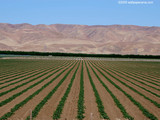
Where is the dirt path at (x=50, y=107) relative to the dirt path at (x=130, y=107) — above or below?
below

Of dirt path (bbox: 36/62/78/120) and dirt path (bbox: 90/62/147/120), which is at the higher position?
dirt path (bbox: 90/62/147/120)

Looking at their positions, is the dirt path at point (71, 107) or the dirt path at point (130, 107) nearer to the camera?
the dirt path at point (71, 107)

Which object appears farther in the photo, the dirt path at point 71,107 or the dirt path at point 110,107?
the dirt path at point 110,107

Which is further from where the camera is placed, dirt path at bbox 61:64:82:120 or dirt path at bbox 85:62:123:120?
dirt path at bbox 85:62:123:120

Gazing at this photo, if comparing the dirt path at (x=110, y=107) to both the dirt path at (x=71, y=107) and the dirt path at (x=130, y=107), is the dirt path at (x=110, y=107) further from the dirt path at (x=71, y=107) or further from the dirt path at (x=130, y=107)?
the dirt path at (x=71, y=107)

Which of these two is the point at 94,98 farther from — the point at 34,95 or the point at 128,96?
the point at 34,95

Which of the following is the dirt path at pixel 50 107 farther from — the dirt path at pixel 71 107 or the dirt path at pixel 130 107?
the dirt path at pixel 130 107

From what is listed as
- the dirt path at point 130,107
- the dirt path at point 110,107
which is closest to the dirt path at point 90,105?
the dirt path at point 110,107

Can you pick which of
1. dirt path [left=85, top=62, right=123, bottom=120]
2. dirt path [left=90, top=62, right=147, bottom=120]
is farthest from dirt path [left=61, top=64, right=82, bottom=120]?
dirt path [left=90, top=62, right=147, bottom=120]

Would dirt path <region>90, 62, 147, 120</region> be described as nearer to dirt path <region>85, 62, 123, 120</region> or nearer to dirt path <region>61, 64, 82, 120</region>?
dirt path <region>85, 62, 123, 120</region>

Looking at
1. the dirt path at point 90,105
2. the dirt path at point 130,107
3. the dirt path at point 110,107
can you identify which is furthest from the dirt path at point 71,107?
the dirt path at point 130,107

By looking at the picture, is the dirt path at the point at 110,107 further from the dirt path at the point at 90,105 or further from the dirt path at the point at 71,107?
the dirt path at the point at 71,107

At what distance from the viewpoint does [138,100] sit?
14.7 meters

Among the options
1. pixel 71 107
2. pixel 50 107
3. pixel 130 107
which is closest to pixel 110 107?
pixel 130 107
